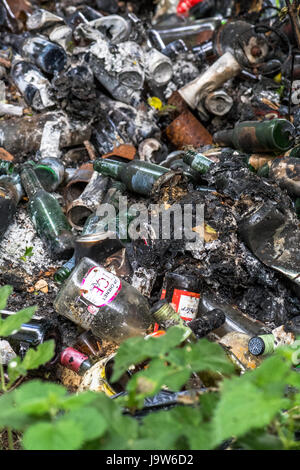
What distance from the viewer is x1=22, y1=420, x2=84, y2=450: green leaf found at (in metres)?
0.46

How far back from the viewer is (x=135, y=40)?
292cm

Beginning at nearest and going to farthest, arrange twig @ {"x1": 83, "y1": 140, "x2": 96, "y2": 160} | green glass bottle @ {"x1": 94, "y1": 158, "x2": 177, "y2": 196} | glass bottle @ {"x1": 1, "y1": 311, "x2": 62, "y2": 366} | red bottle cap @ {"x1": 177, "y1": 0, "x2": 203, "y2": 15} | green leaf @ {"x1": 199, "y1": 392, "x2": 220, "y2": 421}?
green leaf @ {"x1": 199, "y1": 392, "x2": 220, "y2": 421}
glass bottle @ {"x1": 1, "y1": 311, "x2": 62, "y2": 366}
green glass bottle @ {"x1": 94, "y1": 158, "x2": 177, "y2": 196}
twig @ {"x1": 83, "y1": 140, "x2": 96, "y2": 160}
red bottle cap @ {"x1": 177, "y1": 0, "x2": 203, "y2": 15}

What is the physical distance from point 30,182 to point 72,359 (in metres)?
0.94

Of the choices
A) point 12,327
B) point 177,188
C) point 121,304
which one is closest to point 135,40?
point 177,188

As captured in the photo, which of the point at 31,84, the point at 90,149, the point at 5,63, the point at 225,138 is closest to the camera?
the point at 225,138

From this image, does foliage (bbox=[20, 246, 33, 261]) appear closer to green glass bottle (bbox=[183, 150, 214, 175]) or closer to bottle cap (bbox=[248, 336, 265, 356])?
green glass bottle (bbox=[183, 150, 214, 175])

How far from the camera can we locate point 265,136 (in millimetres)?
1861

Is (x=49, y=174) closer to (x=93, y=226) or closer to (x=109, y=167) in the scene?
(x=109, y=167)

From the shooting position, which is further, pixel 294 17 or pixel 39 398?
pixel 294 17

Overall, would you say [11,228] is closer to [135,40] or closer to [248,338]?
[248,338]

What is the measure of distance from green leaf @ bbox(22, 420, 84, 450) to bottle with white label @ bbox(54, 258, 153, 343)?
90cm

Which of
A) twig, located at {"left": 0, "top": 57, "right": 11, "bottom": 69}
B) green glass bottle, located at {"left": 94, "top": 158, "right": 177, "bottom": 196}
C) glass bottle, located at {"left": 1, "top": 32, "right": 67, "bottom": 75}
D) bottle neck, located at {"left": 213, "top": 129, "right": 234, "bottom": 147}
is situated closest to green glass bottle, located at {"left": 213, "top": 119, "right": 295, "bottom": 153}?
bottle neck, located at {"left": 213, "top": 129, "right": 234, "bottom": 147}

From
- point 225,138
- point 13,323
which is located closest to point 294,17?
point 225,138

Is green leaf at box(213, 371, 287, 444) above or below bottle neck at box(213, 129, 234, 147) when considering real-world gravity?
above
